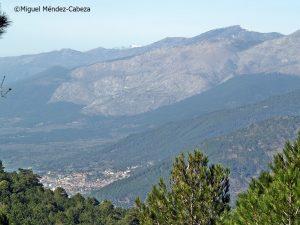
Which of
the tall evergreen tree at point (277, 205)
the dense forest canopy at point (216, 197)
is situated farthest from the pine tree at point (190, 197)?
the tall evergreen tree at point (277, 205)

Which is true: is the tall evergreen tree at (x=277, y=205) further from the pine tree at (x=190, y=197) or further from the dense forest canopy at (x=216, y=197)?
the pine tree at (x=190, y=197)

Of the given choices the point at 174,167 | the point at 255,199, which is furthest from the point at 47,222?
the point at 255,199

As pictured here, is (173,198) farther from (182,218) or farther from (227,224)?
(227,224)

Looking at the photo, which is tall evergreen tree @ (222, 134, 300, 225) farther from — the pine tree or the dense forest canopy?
the pine tree

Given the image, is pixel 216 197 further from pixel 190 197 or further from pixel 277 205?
pixel 277 205

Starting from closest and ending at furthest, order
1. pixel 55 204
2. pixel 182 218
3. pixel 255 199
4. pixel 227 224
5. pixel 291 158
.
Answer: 1. pixel 255 199
2. pixel 227 224
3. pixel 291 158
4. pixel 182 218
5. pixel 55 204

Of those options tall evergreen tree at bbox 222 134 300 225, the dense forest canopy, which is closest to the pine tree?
the dense forest canopy

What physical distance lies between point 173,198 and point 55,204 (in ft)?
324

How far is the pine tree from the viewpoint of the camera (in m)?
52.3

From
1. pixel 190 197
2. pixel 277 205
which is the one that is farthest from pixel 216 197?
pixel 277 205

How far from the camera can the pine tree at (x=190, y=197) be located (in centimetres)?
5234

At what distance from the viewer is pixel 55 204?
147250 millimetres

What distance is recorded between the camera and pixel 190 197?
5259 centimetres

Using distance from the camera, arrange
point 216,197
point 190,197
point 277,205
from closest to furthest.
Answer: point 277,205
point 190,197
point 216,197
